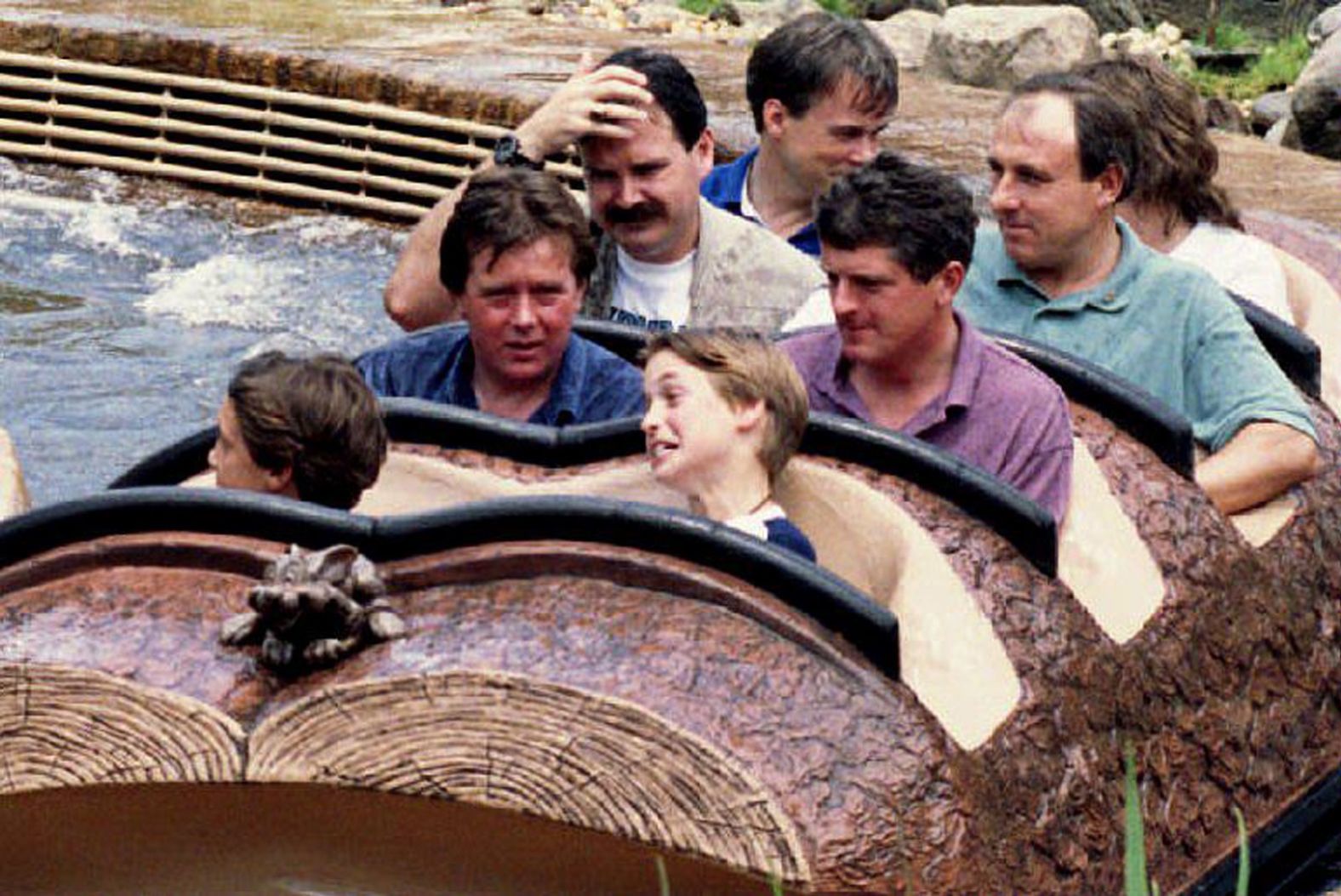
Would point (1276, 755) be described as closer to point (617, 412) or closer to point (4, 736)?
point (617, 412)

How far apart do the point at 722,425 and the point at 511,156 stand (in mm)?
1021

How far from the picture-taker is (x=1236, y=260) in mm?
4398

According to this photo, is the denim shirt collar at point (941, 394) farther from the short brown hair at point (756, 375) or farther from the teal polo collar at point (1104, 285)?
the teal polo collar at point (1104, 285)

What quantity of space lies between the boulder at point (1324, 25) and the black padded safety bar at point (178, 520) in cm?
917

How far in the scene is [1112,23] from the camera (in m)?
13.1

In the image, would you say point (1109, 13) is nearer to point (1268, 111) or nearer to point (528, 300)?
point (1268, 111)

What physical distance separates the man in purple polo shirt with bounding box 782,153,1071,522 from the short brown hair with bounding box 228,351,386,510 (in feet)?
2.21

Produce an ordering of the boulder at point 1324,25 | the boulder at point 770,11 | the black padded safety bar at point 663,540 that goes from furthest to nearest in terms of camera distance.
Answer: the boulder at point 1324,25 → the boulder at point 770,11 → the black padded safety bar at point 663,540

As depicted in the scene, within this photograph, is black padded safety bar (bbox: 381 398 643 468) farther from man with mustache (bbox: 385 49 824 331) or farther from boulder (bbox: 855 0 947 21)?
boulder (bbox: 855 0 947 21)

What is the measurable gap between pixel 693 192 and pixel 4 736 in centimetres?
154

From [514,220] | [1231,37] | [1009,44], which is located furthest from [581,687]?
[1231,37]

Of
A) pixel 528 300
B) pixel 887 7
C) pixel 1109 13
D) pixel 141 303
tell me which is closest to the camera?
pixel 528 300

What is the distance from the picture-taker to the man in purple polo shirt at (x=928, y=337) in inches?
133

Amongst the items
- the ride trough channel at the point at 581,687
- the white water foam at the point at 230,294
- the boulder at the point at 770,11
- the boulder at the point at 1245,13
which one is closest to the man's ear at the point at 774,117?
the ride trough channel at the point at 581,687
